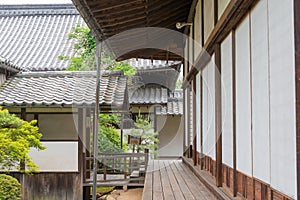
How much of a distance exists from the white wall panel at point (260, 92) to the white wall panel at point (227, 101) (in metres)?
0.74

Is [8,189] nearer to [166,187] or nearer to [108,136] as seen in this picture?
[166,187]

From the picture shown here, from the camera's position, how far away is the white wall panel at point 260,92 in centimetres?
213

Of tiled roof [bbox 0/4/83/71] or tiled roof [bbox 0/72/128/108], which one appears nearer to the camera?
tiled roof [bbox 0/72/128/108]

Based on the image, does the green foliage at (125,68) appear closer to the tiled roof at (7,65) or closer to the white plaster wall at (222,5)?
the tiled roof at (7,65)

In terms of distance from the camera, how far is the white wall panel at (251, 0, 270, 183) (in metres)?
2.13

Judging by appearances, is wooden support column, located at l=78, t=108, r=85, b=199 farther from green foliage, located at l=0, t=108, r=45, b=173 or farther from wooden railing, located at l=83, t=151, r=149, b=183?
green foliage, located at l=0, t=108, r=45, b=173

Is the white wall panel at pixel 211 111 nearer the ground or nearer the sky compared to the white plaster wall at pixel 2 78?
nearer the ground

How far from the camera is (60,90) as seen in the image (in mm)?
7332

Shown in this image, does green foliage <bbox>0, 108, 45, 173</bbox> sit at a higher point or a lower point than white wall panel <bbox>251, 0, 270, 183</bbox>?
lower

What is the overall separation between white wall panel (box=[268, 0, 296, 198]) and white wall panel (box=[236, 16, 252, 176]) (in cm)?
63

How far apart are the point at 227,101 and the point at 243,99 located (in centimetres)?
57

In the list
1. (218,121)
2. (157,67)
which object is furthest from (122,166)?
(218,121)

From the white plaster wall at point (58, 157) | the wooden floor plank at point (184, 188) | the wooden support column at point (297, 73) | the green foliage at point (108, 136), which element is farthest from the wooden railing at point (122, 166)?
the wooden support column at point (297, 73)

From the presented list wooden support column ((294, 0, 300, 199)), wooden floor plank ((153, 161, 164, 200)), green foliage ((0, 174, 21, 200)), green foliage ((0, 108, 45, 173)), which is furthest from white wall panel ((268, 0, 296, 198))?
green foliage ((0, 174, 21, 200))
